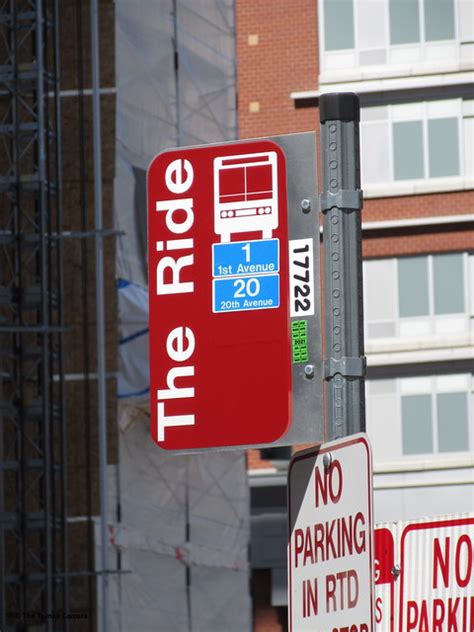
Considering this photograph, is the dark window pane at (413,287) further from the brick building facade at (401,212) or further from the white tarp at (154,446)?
the white tarp at (154,446)

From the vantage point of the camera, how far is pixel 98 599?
86.8 ft

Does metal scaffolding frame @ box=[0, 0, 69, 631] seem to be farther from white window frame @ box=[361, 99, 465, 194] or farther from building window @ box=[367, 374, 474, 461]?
white window frame @ box=[361, 99, 465, 194]

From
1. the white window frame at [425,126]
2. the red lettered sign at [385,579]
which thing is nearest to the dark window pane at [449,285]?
the white window frame at [425,126]

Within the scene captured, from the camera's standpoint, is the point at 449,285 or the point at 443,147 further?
the point at 443,147

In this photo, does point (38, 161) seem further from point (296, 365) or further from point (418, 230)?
point (296, 365)

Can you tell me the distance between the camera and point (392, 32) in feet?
118

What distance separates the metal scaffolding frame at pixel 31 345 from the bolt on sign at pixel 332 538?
65.2 feet

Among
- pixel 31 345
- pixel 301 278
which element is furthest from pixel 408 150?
pixel 301 278

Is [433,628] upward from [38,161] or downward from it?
downward

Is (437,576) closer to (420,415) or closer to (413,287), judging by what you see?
(420,415)

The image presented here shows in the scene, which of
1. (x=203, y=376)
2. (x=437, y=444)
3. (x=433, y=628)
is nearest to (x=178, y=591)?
(x=437, y=444)

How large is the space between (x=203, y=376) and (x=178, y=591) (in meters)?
23.6

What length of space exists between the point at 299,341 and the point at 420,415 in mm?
29041

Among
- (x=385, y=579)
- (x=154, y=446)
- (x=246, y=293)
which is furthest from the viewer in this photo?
(x=154, y=446)
